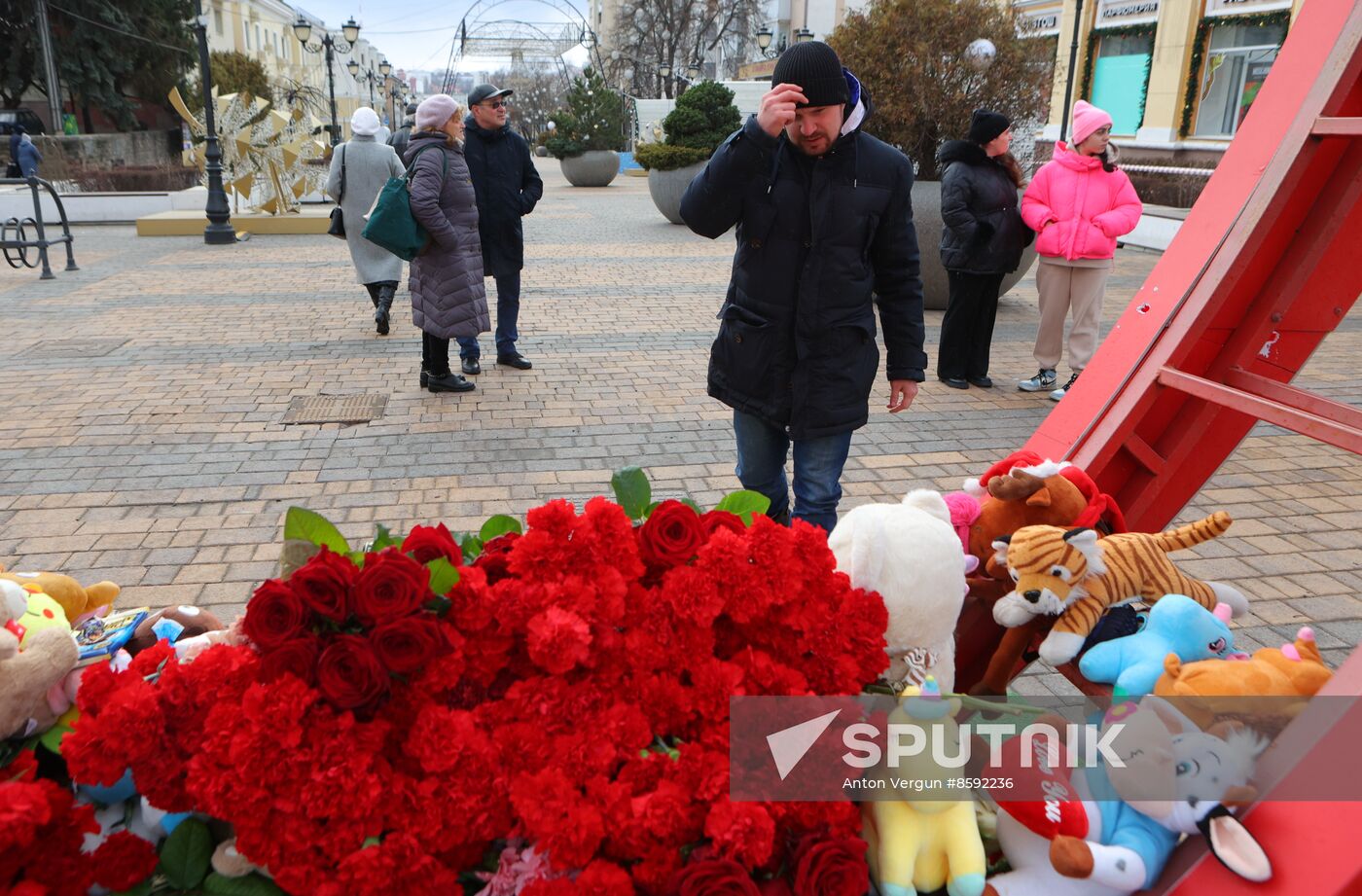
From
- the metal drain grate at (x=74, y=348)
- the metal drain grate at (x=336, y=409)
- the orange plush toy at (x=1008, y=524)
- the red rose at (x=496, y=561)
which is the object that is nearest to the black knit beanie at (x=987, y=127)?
the metal drain grate at (x=336, y=409)

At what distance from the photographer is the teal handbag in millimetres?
6266

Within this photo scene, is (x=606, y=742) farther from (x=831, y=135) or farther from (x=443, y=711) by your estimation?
(x=831, y=135)

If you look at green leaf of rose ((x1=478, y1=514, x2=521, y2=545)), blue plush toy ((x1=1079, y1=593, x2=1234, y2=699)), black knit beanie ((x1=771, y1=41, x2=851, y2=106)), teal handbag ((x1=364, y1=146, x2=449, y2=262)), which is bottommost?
blue plush toy ((x1=1079, y1=593, x2=1234, y2=699))

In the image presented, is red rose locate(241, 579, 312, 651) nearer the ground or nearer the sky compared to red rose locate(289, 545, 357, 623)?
nearer the ground

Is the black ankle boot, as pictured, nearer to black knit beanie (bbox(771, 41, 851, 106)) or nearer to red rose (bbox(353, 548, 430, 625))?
black knit beanie (bbox(771, 41, 851, 106))

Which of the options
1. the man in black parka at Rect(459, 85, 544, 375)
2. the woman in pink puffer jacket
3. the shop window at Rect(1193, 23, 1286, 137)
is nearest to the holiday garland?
the shop window at Rect(1193, 23, 1286, 137)

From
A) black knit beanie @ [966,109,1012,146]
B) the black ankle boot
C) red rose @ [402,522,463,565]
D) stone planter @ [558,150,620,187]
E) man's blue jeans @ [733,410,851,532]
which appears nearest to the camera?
red rose @ [402,522,463,565]

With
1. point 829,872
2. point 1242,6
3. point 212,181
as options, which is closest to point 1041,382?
point 829,872

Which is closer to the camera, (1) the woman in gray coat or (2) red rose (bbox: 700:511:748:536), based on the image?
(2) red rose (bbox: 700:511:748:536)

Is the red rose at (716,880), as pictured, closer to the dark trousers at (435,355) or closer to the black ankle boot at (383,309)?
the dark trousers at (435,355)

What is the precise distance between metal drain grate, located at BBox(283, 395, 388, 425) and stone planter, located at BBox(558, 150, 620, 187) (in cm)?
2210

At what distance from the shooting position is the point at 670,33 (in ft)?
158

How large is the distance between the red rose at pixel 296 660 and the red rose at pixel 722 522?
0.76 metres

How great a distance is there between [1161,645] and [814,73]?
1.70 metres
